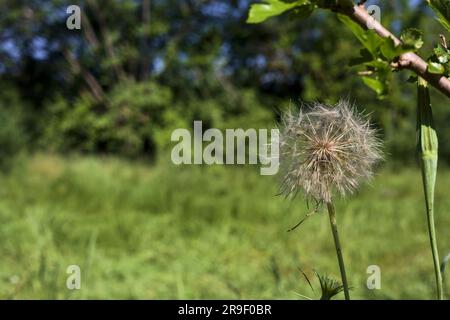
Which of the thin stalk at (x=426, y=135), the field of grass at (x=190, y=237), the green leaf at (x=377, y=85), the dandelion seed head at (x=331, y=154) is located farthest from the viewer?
the field of grass at (x=190, y=237)

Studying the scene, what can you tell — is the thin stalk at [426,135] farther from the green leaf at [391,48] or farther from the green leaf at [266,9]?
the green leaf at [266,9]

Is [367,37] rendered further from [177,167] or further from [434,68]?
[177,167]

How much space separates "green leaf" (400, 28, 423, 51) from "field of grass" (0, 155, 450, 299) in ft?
5.00

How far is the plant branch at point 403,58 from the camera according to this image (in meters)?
0.74

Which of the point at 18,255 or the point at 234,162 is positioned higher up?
the point at 234,162

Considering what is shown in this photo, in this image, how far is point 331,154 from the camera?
0.98m

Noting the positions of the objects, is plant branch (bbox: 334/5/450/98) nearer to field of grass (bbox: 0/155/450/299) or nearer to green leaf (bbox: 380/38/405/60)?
green leaf (bbox: 380/38/405/60)

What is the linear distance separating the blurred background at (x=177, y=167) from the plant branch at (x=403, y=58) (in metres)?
0.08

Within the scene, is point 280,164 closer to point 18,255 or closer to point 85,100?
point 18,255

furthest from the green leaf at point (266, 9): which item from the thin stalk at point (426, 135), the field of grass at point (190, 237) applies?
the field of grass at point (190, 237)

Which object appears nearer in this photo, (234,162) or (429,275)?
(429,275)

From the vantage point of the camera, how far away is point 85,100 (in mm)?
11289

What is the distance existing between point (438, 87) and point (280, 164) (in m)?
0.36

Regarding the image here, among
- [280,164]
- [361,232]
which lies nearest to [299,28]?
[361,232]
